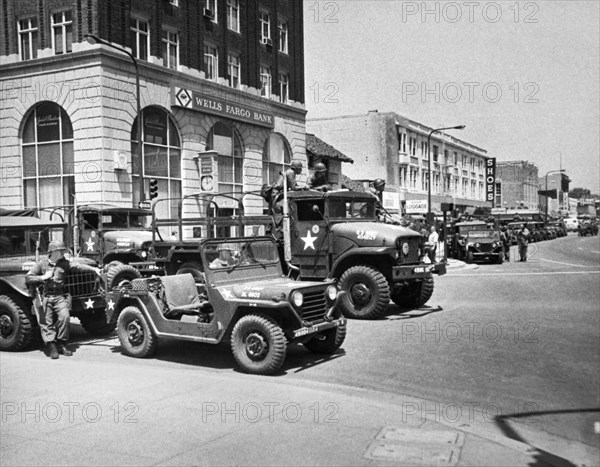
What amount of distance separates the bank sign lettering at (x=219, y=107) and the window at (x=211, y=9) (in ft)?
13.9

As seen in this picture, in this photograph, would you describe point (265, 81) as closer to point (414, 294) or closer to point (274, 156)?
point (274, 156)

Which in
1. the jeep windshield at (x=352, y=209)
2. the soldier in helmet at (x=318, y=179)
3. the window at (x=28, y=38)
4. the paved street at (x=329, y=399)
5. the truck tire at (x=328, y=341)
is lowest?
the paved street at (x=329, y=399)

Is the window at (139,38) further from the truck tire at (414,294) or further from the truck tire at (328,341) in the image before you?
the truck tire at (328,341)

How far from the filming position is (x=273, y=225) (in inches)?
522

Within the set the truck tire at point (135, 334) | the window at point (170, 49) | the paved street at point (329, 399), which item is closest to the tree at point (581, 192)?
the paved street at point (329, 399)

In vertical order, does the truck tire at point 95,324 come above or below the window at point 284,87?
below

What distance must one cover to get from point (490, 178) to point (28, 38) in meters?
55.8

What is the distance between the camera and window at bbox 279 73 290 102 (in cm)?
3597

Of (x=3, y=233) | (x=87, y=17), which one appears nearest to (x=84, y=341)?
(x=3, y=233)

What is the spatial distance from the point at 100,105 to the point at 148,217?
816cm

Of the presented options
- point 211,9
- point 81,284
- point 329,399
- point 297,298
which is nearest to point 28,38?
point 211,9

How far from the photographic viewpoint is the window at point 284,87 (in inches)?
1416

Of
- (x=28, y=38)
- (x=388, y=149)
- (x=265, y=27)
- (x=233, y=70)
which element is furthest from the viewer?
(x=388, y=149)

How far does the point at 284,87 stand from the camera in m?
36.5
